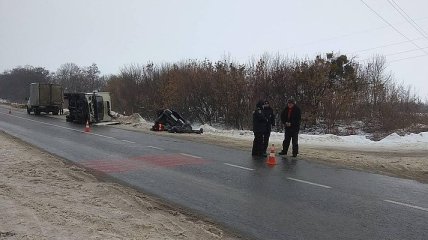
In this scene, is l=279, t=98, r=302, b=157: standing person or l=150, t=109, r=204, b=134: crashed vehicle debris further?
l=150, t=109, r=204, b=134: crashed vehicle debris

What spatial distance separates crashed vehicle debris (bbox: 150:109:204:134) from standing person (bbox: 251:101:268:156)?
9806 millimetres

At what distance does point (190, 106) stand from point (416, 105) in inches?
640

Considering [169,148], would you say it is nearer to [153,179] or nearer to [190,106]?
[153,179]

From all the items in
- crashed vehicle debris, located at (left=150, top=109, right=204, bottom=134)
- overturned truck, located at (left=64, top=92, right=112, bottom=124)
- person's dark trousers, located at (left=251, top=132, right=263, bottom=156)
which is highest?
overturned truck, located at (left=64, top=92, right=112, bottom=124)

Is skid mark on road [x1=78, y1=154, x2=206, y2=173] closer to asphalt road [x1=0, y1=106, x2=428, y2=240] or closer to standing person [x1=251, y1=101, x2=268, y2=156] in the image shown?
asphalt road [x1=0, y1=106, x2=428, y2=240]

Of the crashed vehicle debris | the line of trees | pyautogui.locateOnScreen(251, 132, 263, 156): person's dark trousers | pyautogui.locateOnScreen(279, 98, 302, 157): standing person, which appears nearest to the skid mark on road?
pyautogui.locateOnScreen(251, 132, 263, 156): person's dark trousers

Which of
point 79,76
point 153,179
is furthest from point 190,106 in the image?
point 79,76

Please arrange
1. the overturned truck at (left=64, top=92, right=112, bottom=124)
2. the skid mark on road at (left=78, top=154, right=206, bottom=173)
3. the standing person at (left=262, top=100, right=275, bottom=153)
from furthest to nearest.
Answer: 1. the overturned truck at (left=64, top=92, right=112, bottom=124)
2. the standing person at (left=262, top=100, right=275, bottom=153)
3. the skid mark on road at (left=78, top=154, right=206, bottom=173)

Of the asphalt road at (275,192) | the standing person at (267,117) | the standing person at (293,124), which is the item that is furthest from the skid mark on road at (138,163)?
the standing person at (293,124)

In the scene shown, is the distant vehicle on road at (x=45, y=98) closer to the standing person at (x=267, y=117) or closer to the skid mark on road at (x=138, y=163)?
the skid mark on road at (x=138, y=163)

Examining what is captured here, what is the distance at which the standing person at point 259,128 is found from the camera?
1396 cm

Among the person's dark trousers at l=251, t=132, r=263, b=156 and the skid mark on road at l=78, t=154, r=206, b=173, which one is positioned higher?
the person's dark trousers at l=251, t=132, r=263, b=156

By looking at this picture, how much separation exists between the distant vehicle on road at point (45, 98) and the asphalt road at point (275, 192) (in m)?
29.7

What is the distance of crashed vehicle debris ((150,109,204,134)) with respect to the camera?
24.0 meters
